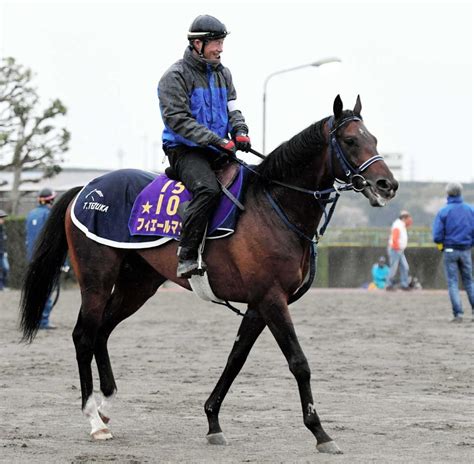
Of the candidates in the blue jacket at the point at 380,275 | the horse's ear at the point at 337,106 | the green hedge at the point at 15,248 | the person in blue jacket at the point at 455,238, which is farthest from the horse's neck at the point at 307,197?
→ the blue jacket at the point at 380,275

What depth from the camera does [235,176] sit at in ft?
26.9

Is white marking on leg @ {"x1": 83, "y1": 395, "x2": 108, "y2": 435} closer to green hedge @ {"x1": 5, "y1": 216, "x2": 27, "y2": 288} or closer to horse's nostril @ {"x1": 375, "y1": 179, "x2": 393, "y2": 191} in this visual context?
horse's nostril @ {"x1": 375, "y1": 179, "x2": 393, "y2": 191}

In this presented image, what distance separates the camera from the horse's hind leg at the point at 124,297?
880 cm

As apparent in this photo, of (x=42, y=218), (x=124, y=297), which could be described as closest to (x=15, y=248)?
(x=42, y=218)

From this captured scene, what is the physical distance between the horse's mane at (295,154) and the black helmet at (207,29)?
0.93m

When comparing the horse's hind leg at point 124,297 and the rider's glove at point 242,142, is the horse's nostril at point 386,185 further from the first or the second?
the horse's hind leg at point 124,297

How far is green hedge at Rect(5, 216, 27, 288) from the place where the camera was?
28.9 m

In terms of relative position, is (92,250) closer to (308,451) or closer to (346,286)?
(308,451)

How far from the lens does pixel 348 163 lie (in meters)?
7.73

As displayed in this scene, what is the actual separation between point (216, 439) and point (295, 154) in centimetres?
204

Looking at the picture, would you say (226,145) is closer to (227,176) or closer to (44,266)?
(227,176)

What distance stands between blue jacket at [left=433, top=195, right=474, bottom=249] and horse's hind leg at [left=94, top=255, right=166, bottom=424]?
33.2 feet

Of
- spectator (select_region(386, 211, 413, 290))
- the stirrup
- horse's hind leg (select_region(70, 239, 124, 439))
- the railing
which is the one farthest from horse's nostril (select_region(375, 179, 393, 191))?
the railing

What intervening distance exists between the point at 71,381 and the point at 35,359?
7.08 ft
